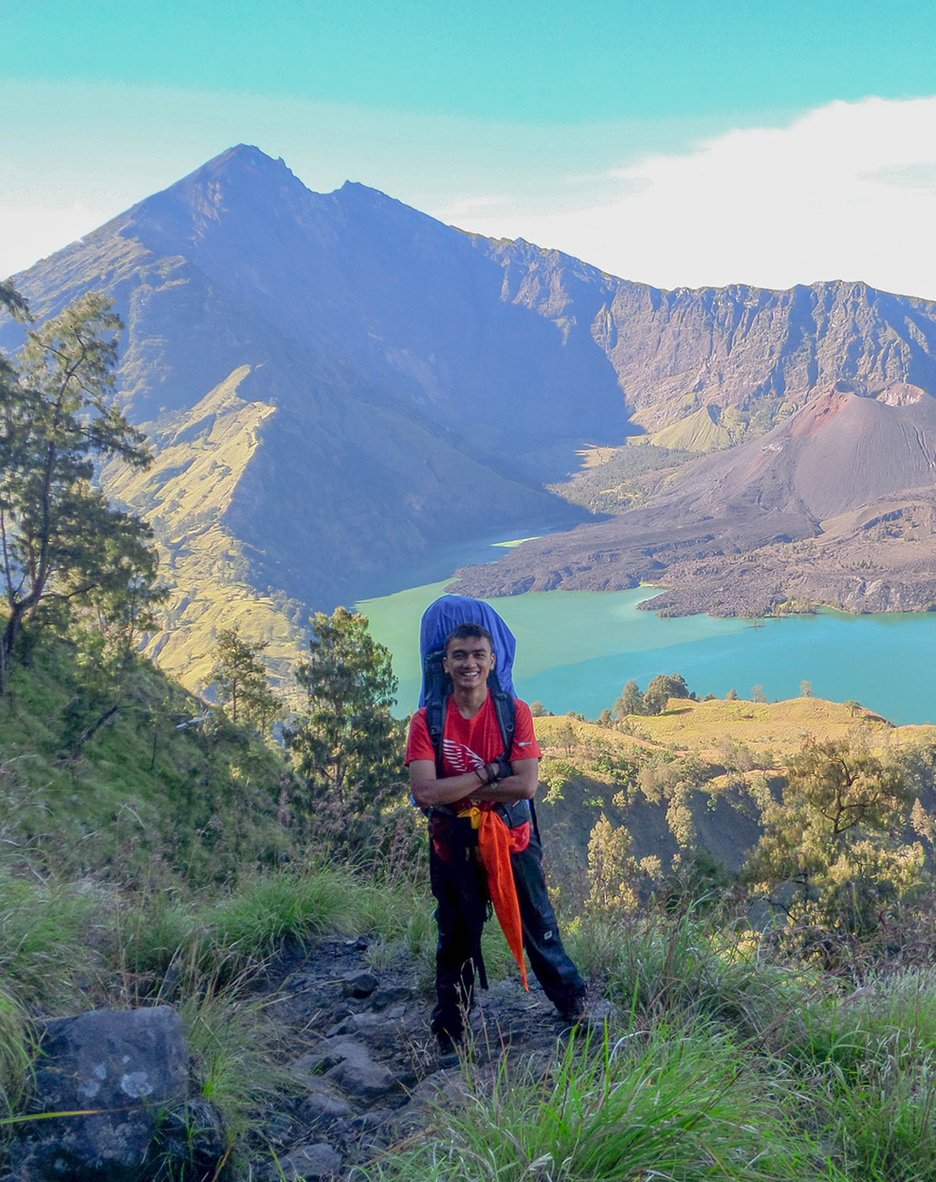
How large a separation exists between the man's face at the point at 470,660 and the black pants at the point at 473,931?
0.56 m

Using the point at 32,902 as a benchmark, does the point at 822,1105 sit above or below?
below

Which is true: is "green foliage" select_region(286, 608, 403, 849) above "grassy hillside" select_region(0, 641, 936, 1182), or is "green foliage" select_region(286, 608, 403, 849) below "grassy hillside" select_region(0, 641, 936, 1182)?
below

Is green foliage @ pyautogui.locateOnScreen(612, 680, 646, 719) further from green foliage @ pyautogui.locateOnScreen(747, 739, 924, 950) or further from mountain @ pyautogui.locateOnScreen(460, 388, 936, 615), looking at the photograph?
mountain @ pyautogui.locateOnScreen(460, 388, 936, 615)

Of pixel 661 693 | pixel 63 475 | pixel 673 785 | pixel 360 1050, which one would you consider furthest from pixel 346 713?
pixel 661 693

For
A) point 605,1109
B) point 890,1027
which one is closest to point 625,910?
point 890,1027

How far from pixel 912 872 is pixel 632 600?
125475 millimetres

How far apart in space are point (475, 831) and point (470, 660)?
1.90ft

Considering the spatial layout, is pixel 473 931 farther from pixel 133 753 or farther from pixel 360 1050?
pixel 133 753

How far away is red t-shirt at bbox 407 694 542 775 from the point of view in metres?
2.84

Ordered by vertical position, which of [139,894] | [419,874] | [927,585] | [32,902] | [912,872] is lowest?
[927,585]

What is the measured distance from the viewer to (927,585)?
128875 millimetres

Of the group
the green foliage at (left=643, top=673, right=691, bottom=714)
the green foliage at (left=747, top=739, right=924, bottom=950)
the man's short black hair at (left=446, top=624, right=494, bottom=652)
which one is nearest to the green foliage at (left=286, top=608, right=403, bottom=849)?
the green foliage at (left=747, top=739, right=924, bottom=950)

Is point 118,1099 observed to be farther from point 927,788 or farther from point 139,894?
point 927,788

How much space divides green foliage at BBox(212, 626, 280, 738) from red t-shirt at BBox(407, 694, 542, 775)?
61.2ft
